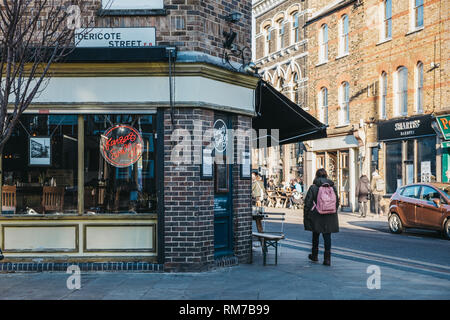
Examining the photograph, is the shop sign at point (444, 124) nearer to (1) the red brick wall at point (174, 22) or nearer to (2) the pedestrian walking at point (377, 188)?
(2) the pedestrian walking at point (377, 188)

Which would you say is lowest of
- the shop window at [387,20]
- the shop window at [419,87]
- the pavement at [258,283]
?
the pavement at [258,283]

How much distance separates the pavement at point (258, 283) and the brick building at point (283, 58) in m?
22.4

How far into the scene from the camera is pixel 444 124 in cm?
2038

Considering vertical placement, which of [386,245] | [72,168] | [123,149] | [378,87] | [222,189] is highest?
[378,87]

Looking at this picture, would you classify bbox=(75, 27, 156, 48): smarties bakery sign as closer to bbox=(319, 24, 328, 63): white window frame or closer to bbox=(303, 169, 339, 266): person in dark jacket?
bbox=(303, 169, 339, 266): person in dark jacket

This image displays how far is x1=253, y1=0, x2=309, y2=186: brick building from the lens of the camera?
3197cm

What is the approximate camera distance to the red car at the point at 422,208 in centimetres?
1489

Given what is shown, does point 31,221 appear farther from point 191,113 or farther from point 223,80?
point 223,80

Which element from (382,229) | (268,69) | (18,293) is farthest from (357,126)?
(18,293)

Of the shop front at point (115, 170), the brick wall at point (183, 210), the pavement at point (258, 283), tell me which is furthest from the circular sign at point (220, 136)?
the pavement at point (258, 283)

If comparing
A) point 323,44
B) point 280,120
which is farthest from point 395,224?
point 323,44

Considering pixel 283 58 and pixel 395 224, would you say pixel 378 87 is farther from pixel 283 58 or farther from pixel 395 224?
pixel 283 58

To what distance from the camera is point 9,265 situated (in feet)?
29.5

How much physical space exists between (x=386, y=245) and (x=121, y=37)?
8366 mm
